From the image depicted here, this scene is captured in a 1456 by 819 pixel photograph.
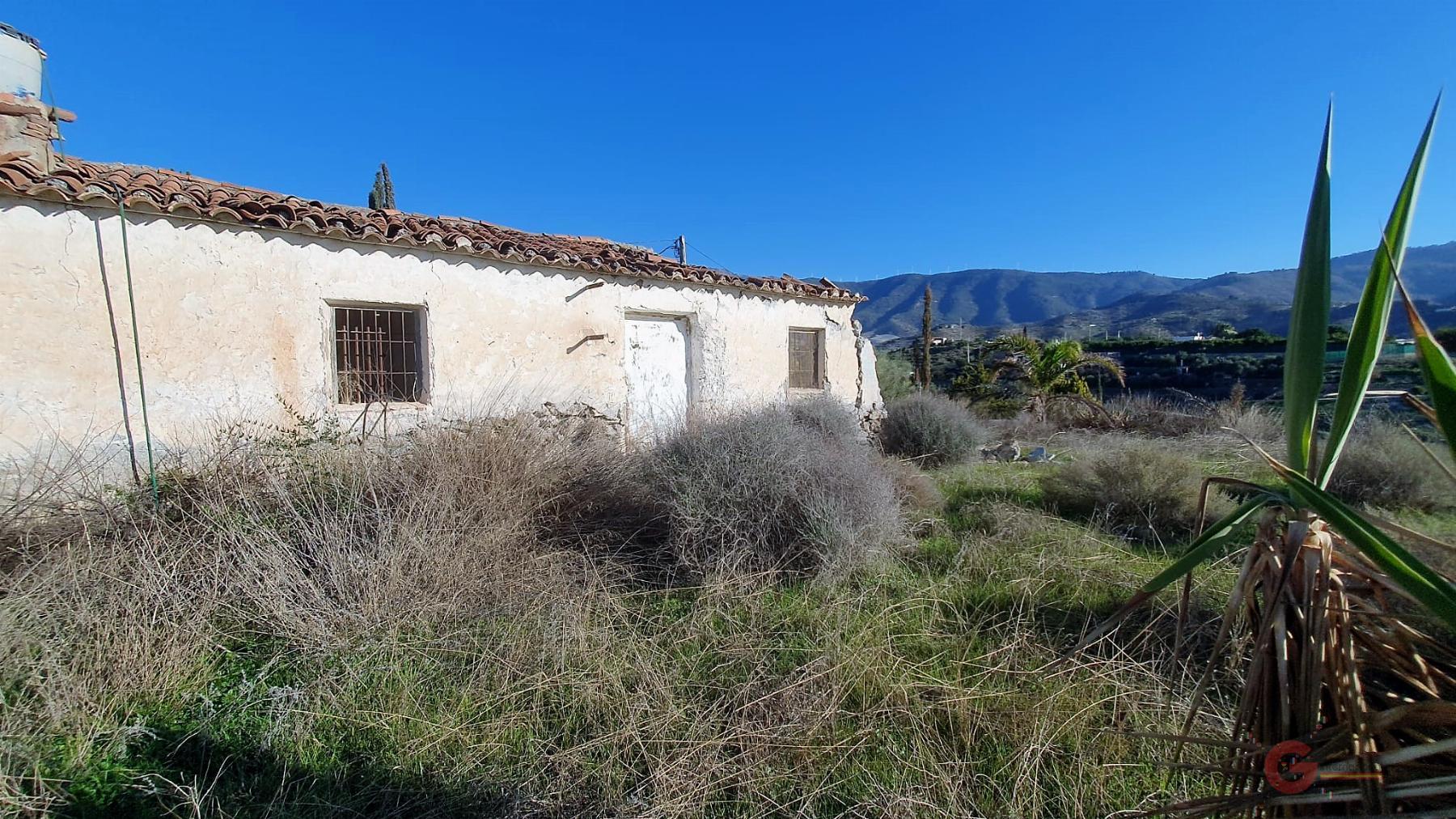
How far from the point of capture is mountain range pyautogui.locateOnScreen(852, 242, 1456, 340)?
41.9 metres

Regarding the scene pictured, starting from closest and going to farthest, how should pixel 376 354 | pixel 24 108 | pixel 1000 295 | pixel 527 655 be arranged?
pixel 527 655, pixel 24 108, pixel 376 354, pixel 1000 295

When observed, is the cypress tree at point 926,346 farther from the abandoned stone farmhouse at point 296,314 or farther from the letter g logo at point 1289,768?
the letter g logo at point 1289,768

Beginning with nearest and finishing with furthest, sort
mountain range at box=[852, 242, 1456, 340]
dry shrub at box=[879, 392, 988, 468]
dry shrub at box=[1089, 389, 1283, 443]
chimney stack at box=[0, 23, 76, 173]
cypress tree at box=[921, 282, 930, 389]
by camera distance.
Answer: chimney stack at box=[0, 23, 76, 173] → dry shrub at box=[879, 392, 988, 468] → dry shrub at box=[1089, 389, 1283, 443] → cypress tree at box=[921, 282, 930, 389] → mountain range at box=[852, 242, 1456, 340]

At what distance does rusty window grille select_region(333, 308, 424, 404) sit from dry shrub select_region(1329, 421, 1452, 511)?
28.6 ft

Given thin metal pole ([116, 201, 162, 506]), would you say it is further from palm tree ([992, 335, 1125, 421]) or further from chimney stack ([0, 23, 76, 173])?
palm tree ([992, 335, 1125, 421])

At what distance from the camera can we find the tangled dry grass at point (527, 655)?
229cm

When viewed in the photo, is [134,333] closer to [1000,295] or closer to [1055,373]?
[1055,373]

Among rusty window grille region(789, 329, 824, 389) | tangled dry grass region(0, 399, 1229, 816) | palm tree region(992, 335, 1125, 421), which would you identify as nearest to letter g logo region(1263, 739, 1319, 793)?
tangled dry grass region(0, 399, 1229, 816)

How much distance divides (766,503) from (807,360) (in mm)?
5234

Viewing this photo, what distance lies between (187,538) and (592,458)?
8.18ft

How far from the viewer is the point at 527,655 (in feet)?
9.88

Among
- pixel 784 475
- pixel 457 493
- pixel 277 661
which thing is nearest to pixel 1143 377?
pixel 784 475

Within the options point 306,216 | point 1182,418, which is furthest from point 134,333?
point 1182,418

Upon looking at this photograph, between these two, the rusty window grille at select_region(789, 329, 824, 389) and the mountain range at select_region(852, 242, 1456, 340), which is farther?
the mountain range at select_region(852, 242, 1456, 340)
